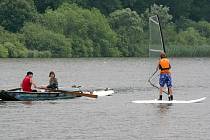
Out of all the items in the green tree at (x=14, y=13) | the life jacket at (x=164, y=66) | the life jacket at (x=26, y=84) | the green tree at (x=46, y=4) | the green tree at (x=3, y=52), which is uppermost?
the green tree at (x=46, y=4)

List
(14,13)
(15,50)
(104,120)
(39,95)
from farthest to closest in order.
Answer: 1. (14,13)
2. (15,50)
3. (39,95)
4. (104,120)

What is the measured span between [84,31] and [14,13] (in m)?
8.21

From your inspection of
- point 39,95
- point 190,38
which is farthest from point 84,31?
point 39,95

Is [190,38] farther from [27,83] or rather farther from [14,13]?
[27,83]

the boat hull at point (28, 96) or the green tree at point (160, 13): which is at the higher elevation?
the green tree at point (160, 13)

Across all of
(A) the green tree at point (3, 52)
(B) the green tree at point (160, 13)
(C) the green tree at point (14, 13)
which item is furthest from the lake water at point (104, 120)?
(B) the green tree at point (160, 13)

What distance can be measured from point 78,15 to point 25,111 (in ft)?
249

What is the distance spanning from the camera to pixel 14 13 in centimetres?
10350

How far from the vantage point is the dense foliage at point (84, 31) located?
3895 inches

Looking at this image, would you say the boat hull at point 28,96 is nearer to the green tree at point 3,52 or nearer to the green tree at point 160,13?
the green tree at point 3,52

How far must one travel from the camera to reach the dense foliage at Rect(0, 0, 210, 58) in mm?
98938

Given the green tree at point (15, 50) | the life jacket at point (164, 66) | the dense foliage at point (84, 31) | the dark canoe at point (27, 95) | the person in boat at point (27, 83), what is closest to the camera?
the life jacket at point (164, 66)

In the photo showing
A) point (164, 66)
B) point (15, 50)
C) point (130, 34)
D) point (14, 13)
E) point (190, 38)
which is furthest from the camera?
point (190, 38)

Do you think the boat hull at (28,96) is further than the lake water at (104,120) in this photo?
Yes
